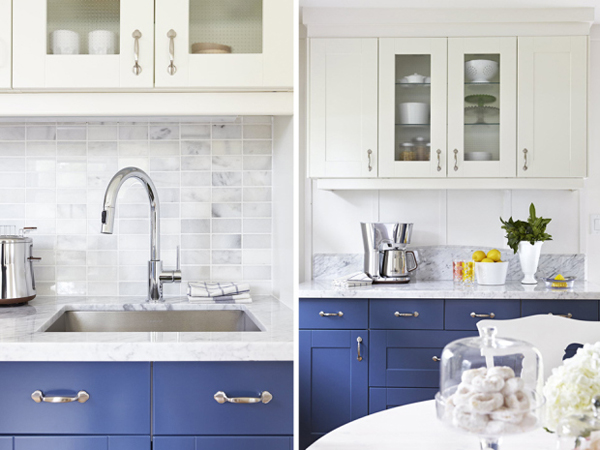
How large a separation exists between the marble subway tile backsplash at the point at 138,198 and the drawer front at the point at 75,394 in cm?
77

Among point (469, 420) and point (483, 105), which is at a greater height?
point (483, 105)

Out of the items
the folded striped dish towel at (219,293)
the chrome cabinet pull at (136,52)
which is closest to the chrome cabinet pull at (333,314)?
the folded striped dish towel at (219,293)

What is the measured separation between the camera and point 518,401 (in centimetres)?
71

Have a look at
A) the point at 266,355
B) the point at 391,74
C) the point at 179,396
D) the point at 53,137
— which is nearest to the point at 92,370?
the point at 179,396

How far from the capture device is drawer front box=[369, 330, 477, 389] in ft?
8.17

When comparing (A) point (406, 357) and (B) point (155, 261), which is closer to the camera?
(B) point (155, 261)

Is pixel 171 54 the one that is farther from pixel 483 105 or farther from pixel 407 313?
pixel 483 105

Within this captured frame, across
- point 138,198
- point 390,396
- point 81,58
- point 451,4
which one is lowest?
point 390,396

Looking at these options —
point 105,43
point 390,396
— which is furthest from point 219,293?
point 390,396

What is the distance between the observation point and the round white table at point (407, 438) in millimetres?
964

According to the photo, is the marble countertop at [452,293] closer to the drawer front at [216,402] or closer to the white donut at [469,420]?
the drawer front at [216,402]

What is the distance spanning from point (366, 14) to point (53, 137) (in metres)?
1.58

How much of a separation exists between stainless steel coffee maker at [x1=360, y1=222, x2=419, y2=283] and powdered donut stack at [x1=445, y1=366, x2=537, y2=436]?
2.01m

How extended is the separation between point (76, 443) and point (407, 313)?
1.57 metres
